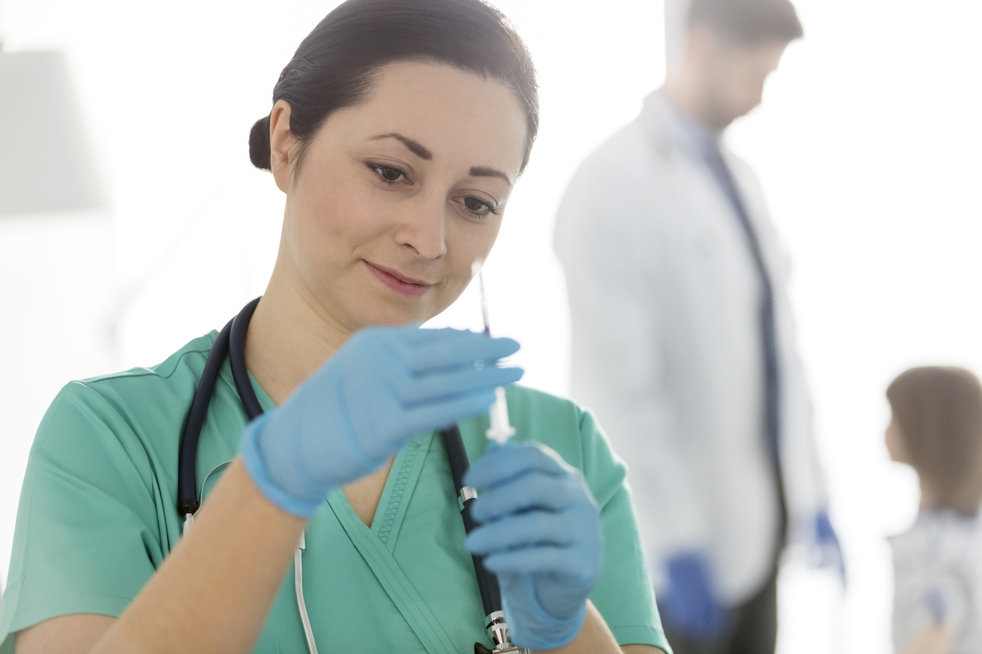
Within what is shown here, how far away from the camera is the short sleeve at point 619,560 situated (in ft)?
2.58

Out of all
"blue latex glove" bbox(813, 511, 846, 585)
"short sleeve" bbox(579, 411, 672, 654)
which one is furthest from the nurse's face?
"blue latex glove" bbox(813, 511, 846, 585)

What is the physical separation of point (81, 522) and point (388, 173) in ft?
1.21

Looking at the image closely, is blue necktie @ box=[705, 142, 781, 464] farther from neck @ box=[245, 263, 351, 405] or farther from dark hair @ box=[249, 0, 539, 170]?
neck @ box=[245, 263, 351, 405]

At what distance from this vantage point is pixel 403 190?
754 mm

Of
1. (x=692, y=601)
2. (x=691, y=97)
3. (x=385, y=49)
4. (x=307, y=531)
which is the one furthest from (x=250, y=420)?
(x=691, y=97)

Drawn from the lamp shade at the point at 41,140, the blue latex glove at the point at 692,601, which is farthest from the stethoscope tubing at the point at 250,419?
the lamp shade at the point at 41,140

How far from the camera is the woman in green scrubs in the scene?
1.73 ft

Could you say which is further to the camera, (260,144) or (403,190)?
(260,144)

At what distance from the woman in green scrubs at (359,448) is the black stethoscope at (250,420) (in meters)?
0.02

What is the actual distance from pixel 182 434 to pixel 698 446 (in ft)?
3.96

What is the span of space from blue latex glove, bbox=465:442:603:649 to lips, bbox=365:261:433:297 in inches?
8.1

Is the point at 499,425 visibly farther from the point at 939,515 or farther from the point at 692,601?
the point at 939,515

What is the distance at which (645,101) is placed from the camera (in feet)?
5.82

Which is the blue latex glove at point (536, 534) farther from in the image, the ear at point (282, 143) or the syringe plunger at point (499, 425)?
the ear at point (282, 143)
